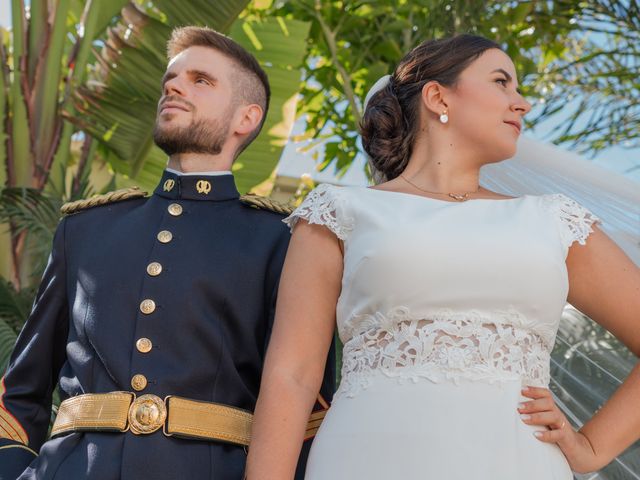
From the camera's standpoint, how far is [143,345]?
212 cm

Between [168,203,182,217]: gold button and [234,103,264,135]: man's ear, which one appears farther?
[234,103,264,135]: man's ear

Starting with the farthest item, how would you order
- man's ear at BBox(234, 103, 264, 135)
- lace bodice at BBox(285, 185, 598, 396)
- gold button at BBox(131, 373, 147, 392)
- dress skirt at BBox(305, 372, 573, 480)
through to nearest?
man's ear at BBox(234, 103, 264, 135)
gold button at BBox(131, 373, 147, 392)
lace bodice at BBox(285, 185, 598, 396)
dress skirt at BBox(305, 372, 573, 480)

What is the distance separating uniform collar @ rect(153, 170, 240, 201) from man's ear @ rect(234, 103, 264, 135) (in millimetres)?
124

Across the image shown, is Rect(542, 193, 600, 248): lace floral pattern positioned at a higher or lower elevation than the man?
higher

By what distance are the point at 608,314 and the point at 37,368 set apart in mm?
1126

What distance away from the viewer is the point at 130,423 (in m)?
2.07

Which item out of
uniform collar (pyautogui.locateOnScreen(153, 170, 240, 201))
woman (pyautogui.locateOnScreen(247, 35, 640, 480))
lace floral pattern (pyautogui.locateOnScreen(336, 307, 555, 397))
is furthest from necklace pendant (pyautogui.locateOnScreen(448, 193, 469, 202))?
uniform collar (pyautogui.locateOnScreen(153, 170, 240, 201))

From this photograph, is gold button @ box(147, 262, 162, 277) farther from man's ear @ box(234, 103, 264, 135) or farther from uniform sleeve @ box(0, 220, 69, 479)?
man's ear @ box(234, 103, 264, 135)

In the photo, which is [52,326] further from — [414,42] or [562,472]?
[414,42]

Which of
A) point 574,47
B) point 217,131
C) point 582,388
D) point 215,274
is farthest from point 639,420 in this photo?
point 574,47

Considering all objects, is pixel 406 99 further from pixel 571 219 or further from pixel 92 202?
pixel 92 202

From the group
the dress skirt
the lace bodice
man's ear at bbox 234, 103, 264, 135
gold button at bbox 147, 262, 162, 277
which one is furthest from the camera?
man's ear at bbox 234, 103, 264, 135

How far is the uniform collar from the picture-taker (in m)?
2.37

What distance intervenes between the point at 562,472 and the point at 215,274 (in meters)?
0.76
